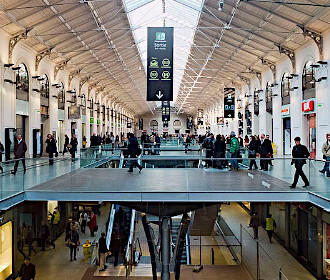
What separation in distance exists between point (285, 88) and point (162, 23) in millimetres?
10779

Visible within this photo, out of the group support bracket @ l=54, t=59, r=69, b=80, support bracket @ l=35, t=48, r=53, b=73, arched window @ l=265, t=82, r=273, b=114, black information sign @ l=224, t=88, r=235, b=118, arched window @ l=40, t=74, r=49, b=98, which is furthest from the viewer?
black information sign @ l=224, t=88, r=235, b=118

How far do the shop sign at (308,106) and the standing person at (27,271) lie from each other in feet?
55.8

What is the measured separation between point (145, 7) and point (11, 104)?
11124 mm

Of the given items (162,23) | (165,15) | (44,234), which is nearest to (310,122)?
(165,15)

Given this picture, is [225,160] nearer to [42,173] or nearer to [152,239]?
[152,239]

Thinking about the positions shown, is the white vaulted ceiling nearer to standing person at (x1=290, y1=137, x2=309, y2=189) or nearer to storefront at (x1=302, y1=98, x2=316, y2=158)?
storefront at (x1=302, y1=98, x2=316, y2=158)

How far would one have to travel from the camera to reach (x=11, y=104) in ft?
63.0

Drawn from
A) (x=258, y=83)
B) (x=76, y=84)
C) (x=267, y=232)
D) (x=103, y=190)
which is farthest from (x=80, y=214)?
(x=258, y=83)

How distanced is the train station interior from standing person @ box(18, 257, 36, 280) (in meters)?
0.05

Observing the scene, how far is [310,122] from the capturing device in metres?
21.8

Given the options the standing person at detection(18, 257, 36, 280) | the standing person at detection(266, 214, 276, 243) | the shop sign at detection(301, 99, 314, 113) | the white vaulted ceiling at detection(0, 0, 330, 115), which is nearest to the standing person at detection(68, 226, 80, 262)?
the standing person at detection(18, 257, 36, 280)

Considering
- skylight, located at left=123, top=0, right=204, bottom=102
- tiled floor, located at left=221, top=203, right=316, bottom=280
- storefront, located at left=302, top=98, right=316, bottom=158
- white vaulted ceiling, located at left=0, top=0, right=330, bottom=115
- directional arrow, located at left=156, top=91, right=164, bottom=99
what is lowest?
tiled floor, located at left=221, top=203, right=316, bottom=280

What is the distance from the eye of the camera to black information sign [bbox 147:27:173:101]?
1463 cm

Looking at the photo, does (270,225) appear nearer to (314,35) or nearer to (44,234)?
(44,234)
